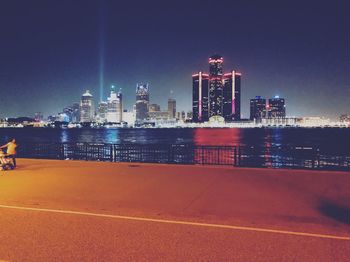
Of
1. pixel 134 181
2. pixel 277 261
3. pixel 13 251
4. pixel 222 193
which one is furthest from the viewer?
pixel 134 181

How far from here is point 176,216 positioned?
868cm

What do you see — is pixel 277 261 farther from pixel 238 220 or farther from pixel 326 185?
pixel 326 185

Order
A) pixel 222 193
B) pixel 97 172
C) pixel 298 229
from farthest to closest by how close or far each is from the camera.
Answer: pixel 97 172 < pixel 222 193 < pixel 298 229

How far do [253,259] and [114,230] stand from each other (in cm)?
306

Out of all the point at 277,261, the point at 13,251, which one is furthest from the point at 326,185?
the point at 13,251

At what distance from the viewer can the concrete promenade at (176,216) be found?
249 inches

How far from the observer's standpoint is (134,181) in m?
13.4

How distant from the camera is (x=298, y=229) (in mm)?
7598

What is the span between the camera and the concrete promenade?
6332mm

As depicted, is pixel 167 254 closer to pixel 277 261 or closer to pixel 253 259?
pixel 253 259

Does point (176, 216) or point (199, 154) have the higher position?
point (199, 154)

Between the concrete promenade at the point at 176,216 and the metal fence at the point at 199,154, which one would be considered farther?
the metal fence at the point at 199,154

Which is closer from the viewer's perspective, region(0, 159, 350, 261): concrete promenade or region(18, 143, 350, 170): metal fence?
region(0, 159, 350, 261): concrete promenade

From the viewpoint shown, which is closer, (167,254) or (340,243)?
(167,254)
